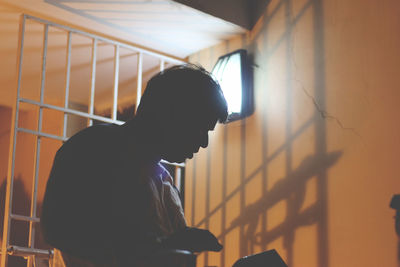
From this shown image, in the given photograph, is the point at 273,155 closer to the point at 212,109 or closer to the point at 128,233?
the point at 212,109

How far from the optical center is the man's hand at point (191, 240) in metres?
0.98

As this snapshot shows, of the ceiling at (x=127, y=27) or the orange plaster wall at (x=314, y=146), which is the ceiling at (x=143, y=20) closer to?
the ceiling at (x=127, y=27)

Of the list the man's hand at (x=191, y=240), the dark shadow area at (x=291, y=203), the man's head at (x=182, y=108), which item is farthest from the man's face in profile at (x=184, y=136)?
the dark shadow area at (x=291, y=203)

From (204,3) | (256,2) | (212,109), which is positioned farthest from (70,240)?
(256,2)

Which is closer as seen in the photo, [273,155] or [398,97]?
[398,97]

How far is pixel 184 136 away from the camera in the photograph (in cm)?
120

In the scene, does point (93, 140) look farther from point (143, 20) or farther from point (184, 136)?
point (143, 20)

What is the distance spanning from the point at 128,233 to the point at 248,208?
7.28 ft

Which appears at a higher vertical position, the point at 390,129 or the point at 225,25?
the point at 225,25

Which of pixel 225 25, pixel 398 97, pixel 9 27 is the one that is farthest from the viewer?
pixel 9 27

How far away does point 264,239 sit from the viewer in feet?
9.77

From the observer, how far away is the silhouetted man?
38.1 inches

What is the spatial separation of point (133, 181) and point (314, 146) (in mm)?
1852

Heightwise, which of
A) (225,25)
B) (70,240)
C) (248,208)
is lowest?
(70,240)
